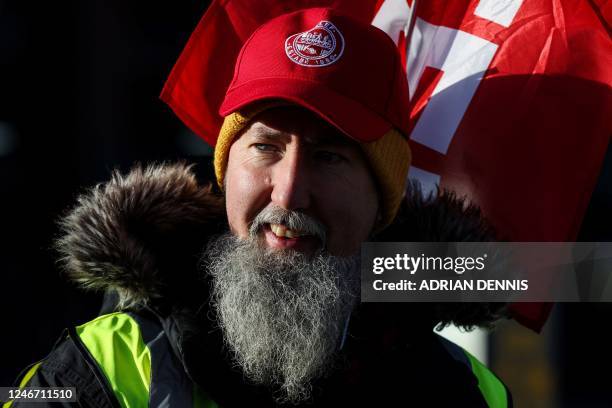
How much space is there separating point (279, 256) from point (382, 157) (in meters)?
0.39

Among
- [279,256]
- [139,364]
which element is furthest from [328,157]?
[139,364]

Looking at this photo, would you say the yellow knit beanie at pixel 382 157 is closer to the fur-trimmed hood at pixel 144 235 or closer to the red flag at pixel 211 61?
the fur-trimmed hood at pixel 144 235

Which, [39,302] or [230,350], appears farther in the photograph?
[39,302]

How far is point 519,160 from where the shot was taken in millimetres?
2889

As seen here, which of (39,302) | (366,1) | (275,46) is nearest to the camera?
(275,46)

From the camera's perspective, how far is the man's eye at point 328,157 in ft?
7.82

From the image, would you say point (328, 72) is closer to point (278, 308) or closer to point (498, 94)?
point (278, 308)

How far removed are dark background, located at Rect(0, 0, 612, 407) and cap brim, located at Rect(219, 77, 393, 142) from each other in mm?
5111

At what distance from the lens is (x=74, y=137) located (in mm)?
7781

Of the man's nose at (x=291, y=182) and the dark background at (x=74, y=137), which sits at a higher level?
the man's nose at (x=291, y=182)

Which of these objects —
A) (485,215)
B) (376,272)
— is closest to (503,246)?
(485,215)

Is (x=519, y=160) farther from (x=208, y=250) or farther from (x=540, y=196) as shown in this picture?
(x=208, y=250)

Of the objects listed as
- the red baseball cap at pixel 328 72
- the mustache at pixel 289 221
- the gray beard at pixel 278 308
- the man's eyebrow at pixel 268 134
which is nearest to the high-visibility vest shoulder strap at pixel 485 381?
the gray beard at pixel 278 308

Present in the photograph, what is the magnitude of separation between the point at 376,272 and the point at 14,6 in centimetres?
606
